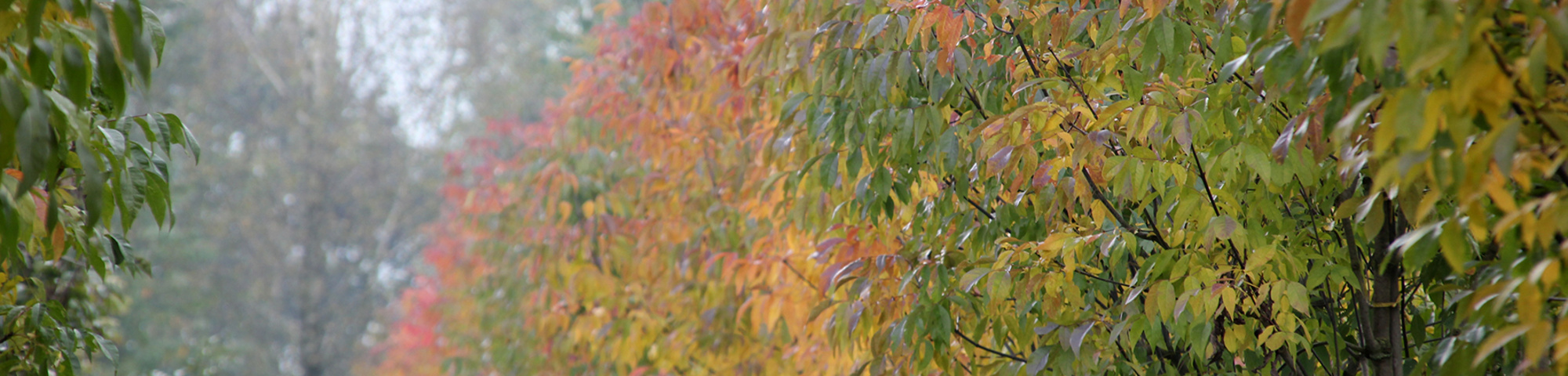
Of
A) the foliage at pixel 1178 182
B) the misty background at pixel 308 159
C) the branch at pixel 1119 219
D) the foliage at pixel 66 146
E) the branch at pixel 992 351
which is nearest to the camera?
the foliage at pixel 1178 182

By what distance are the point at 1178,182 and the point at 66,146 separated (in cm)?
179

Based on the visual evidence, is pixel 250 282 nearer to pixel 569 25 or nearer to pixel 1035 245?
pixel 569 25

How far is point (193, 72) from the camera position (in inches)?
607

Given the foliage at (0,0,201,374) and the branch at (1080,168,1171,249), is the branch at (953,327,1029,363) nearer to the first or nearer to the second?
the branch at (1080,168,1171,249)

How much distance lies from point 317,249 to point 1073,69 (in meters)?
15.2

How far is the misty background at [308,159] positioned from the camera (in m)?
14.8

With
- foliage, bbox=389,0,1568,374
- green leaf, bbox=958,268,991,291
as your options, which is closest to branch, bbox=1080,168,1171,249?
foliage, bbox=389,0,1568,374

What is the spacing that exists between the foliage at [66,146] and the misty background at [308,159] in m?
11.4

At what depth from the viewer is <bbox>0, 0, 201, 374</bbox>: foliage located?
121 centimetres

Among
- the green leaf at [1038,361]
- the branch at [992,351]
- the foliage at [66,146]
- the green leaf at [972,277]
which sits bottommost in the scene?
the branch at [992,351]

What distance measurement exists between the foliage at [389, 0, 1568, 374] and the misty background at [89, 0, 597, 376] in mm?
11371

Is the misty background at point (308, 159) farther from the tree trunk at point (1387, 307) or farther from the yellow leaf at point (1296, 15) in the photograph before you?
the yellow leaf at point (1296, 15)

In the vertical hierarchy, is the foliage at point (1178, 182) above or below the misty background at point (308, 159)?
above

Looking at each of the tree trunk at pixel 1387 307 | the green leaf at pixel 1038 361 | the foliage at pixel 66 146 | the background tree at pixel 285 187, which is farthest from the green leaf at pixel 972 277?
the background tree at pixel 285 187
